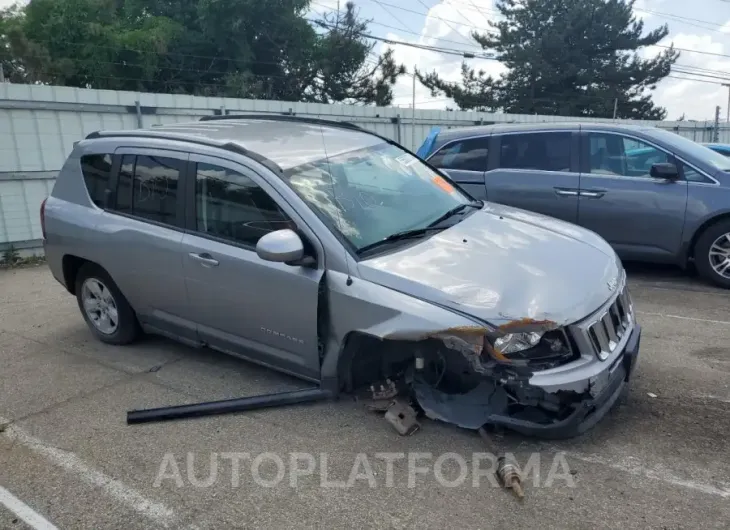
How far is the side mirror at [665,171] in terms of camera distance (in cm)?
Result: 629

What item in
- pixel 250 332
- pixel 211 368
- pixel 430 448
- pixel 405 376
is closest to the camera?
pixel 430 448

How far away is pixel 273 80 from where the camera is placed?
100.0ft

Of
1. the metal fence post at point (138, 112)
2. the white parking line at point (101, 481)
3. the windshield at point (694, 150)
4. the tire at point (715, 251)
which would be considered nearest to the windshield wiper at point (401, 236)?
the white parking line at point (101, 481)

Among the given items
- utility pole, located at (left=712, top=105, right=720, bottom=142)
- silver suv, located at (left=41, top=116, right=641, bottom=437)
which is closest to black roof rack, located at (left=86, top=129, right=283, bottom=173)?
silver suv, located at (left=41, top=116, right=641, bottom=437)

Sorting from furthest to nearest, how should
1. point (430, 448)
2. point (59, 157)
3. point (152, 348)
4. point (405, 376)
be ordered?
point (59, 157)
point (152, 348)
point (405, 376)
point (430, 448)

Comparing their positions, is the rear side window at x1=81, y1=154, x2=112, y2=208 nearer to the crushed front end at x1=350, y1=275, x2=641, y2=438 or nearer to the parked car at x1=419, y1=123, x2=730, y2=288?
the crushed front end at x1=350, y1=275, x2=641, y2=438

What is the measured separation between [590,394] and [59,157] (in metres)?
8.73

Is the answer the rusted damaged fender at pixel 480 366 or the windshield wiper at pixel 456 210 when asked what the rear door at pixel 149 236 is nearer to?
the rusted damaged fender at pixel 480 366

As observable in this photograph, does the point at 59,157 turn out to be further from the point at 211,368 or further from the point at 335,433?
the point at 335,433

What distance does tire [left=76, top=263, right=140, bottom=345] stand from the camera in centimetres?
492

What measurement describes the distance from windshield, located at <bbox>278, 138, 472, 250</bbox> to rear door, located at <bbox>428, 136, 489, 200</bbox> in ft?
9.46

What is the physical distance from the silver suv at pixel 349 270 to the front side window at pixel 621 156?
2.83 meters

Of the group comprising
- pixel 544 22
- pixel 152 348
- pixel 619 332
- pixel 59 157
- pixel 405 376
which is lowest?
pixel 152 348

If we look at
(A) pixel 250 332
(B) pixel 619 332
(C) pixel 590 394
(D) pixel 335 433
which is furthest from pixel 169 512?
(B) pixel 619 332
